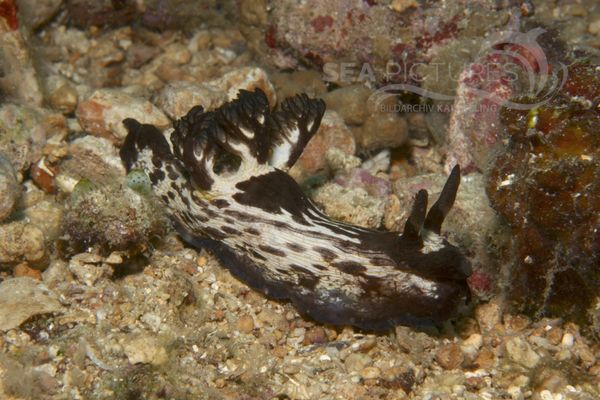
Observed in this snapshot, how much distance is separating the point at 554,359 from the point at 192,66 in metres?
5.83

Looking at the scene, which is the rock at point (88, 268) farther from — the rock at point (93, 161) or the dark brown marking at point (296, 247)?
the dark brown marking at point (296, 247)

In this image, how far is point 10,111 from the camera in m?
5.20

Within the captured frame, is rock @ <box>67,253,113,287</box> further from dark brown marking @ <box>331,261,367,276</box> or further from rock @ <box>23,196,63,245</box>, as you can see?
dark brown marking @ <box>331,261,367,276</box>

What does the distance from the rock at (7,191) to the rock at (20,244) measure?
0.12m

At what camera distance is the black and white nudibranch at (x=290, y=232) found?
12.2 feet

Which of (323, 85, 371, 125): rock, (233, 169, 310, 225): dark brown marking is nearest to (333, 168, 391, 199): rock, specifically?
(323, 85, 371, 125): rock

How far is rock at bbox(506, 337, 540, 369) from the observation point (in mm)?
3944

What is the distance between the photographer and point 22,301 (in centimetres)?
360

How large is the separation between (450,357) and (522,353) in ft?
1.92

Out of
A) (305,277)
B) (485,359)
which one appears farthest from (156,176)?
(485,359)

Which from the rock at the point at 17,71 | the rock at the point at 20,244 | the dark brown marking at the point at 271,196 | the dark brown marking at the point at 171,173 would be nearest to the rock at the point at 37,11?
the rock at the point at 17,71

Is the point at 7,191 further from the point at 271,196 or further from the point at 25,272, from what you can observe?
the point at 271,196

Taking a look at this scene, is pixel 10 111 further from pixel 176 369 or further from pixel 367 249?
pixel 367 249

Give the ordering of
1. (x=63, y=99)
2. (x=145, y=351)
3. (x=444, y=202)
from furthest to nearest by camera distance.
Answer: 1. (x=63, y=99)
2. (x=444, y=202)
3. (x=145, y=351)
